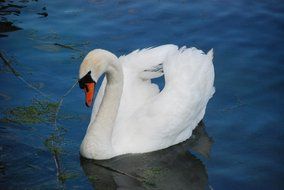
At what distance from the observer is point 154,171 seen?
293 inches

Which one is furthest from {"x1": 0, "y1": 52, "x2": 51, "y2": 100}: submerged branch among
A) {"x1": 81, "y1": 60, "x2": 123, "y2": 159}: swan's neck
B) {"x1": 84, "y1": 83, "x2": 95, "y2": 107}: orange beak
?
{"x1": 84, "y1": 83, "x2": 95, "y2": 107}: orange beak

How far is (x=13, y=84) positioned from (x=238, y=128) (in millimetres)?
3135

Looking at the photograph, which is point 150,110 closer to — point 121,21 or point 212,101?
point 212,101

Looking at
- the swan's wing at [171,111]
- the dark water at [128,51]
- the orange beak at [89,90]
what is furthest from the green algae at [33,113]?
the orange beak at [89,90]

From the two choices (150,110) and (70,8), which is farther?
(70,8)

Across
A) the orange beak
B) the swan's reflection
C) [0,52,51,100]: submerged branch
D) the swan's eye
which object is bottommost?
the swan's reflection

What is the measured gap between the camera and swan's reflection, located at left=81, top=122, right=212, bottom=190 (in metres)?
7.23

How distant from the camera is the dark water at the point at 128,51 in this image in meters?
7.39

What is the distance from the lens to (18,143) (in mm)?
7809

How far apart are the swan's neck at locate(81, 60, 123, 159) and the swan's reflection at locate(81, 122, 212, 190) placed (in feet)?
0.50

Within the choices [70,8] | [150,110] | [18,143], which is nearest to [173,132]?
[150,110]

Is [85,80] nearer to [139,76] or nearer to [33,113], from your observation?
[139,76]

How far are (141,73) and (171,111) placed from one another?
2.92ft

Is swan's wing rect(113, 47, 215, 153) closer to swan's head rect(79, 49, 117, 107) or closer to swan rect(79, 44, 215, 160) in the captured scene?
swan rect(79, 44, 215, 160)
